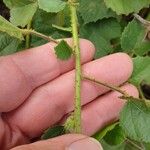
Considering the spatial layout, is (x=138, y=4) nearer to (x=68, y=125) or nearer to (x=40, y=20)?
(x=40, y=20)

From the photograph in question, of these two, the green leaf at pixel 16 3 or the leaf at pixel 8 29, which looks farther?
the green leaf at pixel 16 3

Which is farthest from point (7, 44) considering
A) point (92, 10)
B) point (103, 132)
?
point (103, 132)

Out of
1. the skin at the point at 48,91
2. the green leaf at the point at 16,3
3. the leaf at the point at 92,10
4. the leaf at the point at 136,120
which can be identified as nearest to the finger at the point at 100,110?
the skin at the point at 48,91

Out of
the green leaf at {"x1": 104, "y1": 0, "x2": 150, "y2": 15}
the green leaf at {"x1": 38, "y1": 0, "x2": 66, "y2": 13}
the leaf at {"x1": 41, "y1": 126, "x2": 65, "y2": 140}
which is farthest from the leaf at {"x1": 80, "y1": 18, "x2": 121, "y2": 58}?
the leaf at {"x1": 41, "y1": 126, "x2": 65, "y2": 140}

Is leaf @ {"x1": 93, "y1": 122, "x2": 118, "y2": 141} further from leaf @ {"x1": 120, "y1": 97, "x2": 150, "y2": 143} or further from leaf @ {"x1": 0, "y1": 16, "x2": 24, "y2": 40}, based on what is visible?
leaf @ {"x1": 0, "y1": 16, "x2": 24, "y2": 40}

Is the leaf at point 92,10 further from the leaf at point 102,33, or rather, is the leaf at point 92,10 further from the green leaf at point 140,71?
the green leaf at point 140,71

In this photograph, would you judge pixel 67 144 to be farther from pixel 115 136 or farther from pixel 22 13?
pixel 22 13

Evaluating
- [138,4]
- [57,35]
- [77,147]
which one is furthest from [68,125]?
[138,4]
